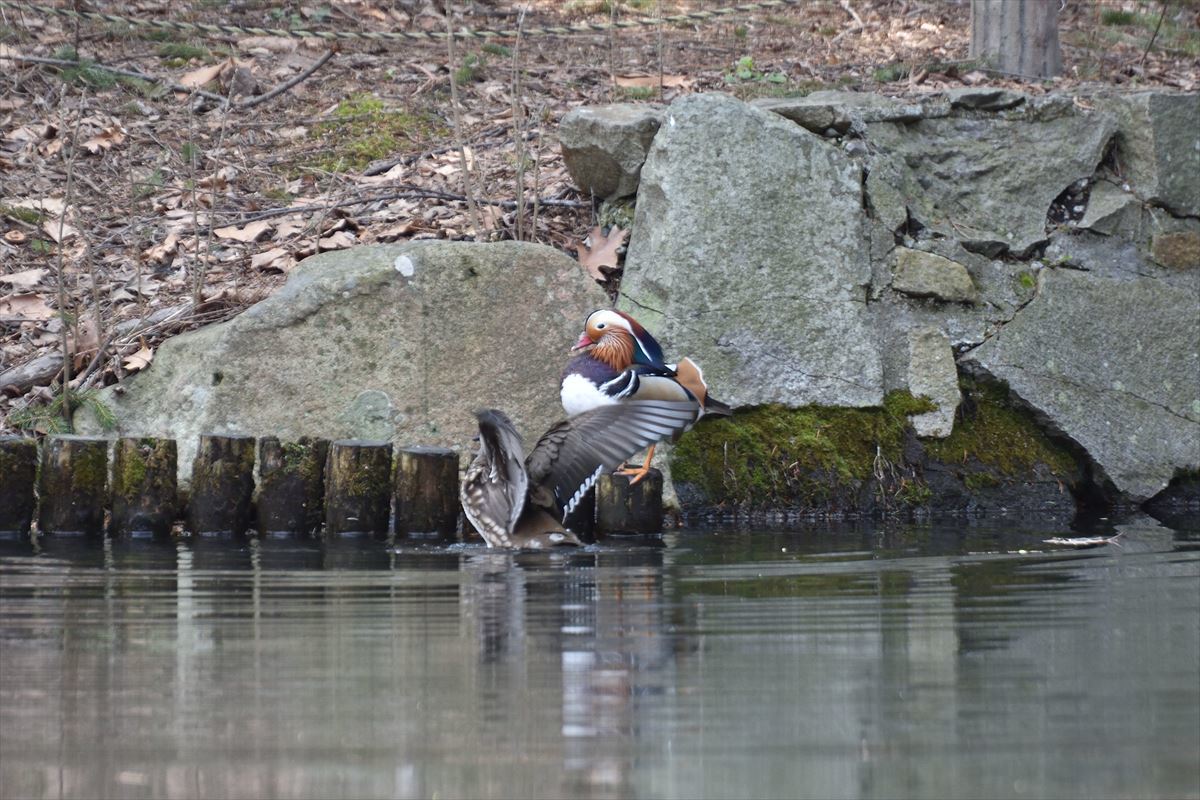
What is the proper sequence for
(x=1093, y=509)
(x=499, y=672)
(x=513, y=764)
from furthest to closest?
(x=1093, y=509) < (x=499, y=672) < (x=513, y=764)

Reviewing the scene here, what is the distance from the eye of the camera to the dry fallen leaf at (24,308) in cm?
858

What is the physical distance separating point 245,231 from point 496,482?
343 cm

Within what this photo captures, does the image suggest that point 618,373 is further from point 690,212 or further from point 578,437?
point 690,212

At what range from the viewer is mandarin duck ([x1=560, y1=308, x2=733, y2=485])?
6848 mm

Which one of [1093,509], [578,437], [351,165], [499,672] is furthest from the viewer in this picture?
[351,165]

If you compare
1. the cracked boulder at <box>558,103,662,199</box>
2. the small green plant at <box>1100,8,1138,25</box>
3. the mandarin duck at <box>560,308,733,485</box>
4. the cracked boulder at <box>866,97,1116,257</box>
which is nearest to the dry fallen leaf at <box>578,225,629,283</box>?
the cracked boulder at <box>558,103,662,199</box>

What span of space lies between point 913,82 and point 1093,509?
3.18 m

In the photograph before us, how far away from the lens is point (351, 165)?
10.2 m

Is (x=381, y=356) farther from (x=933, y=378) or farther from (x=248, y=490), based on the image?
(x=933, y=378)

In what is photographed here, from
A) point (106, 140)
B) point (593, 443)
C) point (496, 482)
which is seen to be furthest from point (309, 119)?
point (593, 443)

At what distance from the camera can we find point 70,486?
6.80 meters

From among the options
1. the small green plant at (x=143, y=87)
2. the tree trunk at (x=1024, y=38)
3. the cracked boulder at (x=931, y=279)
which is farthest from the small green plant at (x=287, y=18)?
the cracked boulder at (x=931, y=279)

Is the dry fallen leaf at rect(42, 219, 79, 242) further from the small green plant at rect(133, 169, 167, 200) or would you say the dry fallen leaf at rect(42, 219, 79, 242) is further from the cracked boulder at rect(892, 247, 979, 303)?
the cracked boulder at rect(892, 247, 979, 303)

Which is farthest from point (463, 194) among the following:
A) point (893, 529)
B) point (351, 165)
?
point (893, 529)
